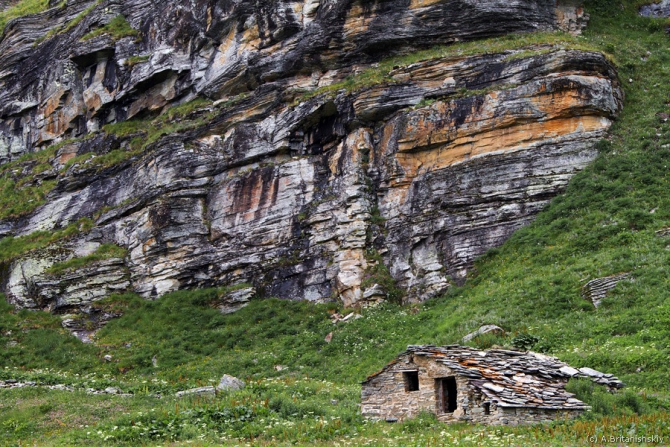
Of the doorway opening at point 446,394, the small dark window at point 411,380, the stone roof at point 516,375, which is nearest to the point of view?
the stone roof at point 516,375

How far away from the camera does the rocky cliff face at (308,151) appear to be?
34.1 metres

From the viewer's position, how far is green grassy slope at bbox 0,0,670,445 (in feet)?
59.4

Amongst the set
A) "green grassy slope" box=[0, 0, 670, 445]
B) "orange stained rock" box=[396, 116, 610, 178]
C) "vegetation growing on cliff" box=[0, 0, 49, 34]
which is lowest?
"green grassy slope" box=[0, 0, 670, 445]

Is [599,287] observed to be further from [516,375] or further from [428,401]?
[428,401]

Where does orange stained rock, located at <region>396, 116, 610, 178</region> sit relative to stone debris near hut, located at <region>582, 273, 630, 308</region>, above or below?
above

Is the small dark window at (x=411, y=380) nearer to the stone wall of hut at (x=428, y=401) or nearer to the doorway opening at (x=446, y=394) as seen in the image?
the stone wall of hut at (x=428, y=401)

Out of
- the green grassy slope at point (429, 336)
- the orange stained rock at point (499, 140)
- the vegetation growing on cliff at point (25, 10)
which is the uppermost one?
the vegetation growing on cliff at point (25, 10)

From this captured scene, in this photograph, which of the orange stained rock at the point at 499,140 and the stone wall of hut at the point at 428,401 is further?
the orange stained rock at the point at 499,140

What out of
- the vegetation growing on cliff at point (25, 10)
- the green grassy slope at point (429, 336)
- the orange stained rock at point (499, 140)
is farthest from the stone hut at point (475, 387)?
the vegetation growing on cliff at point (25, 10)

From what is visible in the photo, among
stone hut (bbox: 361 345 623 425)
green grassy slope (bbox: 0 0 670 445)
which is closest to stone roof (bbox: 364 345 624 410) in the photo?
stone hut (bbox: 361 345 623 425)

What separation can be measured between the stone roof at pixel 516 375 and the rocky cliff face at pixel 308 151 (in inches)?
508

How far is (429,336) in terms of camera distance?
28281 millimetres

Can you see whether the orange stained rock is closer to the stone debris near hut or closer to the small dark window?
the stone debris near hut

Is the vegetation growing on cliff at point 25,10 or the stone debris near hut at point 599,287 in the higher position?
the vegetation growing on cliff at point 25,10
